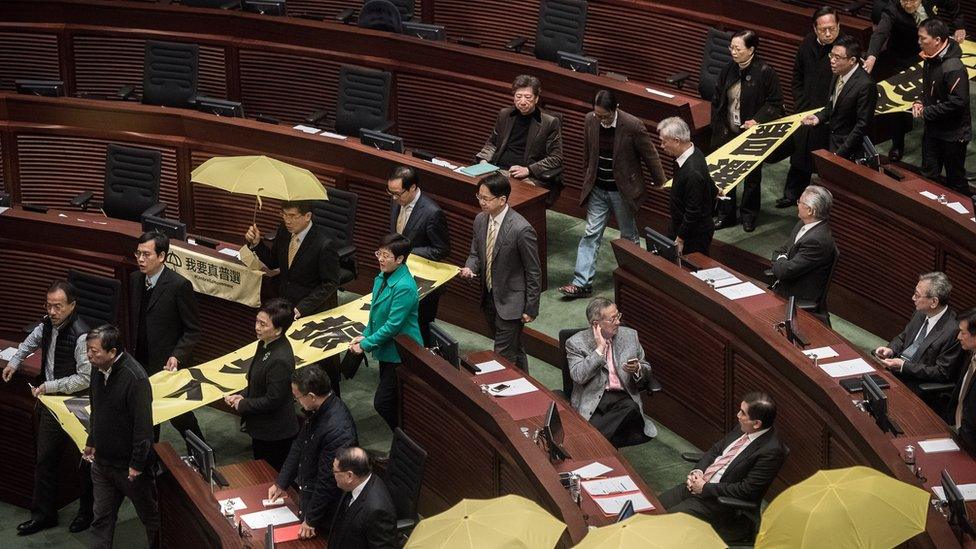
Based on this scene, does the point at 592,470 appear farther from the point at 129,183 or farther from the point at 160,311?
the point at 129,183

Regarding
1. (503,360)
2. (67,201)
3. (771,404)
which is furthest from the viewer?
(67,201)

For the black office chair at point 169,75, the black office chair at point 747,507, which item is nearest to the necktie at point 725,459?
the black office chair at point 747,507

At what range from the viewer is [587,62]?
9.48m

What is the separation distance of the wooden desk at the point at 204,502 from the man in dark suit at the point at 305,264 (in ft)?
3.63

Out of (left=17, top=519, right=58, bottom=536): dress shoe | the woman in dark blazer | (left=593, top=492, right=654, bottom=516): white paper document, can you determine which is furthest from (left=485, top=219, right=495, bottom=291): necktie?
(left=17, top=519, right=58, bottom=536): dress shoe

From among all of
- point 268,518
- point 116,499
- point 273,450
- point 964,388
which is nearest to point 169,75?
point 273,450

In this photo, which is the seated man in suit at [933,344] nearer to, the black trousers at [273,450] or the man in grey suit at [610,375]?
the man in grey suit at [610,375]

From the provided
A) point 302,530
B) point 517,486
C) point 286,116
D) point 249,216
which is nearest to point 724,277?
point 517,486

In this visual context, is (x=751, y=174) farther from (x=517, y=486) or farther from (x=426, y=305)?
(x=517, y=486)

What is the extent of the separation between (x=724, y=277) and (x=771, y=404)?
4.72ft

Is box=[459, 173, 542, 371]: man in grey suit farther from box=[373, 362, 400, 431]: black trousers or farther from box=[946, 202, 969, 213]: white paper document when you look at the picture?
box=[946, 202, 969, 213]: white paper document

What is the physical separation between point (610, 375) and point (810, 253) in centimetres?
127

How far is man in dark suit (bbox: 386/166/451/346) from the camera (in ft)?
25.9

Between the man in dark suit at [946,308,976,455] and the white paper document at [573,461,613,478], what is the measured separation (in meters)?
1.55
